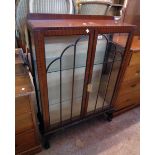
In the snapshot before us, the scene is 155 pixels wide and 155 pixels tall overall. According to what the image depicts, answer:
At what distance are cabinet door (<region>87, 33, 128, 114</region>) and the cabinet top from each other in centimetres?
7

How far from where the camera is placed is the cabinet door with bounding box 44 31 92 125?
90 cm

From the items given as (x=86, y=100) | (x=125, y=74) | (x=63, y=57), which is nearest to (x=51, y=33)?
(x=63, y=57)

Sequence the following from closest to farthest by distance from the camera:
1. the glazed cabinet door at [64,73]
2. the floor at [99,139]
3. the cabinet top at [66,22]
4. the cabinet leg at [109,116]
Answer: the cabinet top at [66,22]
the glazed cabinet door at [64,73]
the floor at [99,139]
the cabinet leg at [109,116]

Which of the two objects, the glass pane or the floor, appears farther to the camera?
the floor

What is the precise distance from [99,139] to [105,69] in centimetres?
65

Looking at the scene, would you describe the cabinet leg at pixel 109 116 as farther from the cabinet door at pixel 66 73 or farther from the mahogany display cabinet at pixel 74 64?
the cabinet door at pixel 66 73

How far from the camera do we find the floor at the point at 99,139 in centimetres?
122

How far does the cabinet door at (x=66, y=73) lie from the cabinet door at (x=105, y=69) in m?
0.09

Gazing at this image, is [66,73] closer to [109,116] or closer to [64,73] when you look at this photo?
[64,73]

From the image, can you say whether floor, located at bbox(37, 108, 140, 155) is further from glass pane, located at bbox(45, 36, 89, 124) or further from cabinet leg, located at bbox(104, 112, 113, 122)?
glass pane, located at bbox(45, 36, 89, 124)

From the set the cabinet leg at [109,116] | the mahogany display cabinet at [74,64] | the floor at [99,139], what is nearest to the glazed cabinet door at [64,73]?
the mahogany display cabinet at [74,64]

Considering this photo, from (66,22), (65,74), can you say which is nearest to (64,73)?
(65,74)

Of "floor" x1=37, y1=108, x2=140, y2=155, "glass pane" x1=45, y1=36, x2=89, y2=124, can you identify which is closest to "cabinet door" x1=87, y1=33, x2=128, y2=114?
"glass pane" x1=45, y1=36, x2=89, y2=124

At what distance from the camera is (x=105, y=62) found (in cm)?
117
